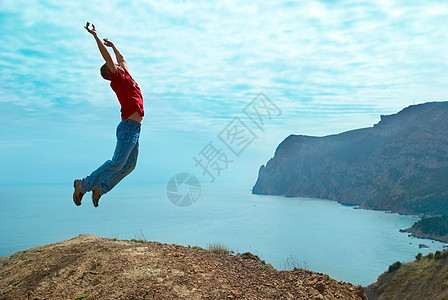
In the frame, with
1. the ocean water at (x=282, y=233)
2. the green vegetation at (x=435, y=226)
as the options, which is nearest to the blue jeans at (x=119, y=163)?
the ocean water at (x=282, y=233)

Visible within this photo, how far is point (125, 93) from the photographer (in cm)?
500

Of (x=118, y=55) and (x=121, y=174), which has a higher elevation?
(x=118, y=55)

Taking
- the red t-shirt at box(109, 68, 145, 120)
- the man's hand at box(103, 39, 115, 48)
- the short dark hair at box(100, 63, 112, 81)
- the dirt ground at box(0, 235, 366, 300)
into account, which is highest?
the man's hand at box(103, 39, 115, 48)

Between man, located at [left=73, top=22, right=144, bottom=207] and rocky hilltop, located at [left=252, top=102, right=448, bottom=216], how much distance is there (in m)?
105

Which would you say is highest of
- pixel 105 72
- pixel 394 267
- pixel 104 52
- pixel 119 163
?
pixel 104 52

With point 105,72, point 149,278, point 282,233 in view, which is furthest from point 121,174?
point 282,233

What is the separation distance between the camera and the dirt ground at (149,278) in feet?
17.4

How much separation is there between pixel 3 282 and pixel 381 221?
112186mm

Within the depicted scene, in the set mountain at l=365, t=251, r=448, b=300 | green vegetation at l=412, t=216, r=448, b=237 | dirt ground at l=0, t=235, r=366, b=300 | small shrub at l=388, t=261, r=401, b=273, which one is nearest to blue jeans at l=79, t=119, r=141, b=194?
dirt ground at l=0, t=235, r=366, b=300

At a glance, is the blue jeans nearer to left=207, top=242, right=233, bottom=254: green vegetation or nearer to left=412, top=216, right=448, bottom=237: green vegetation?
left=207, top=242, right=233, bottom=254: green vegetation

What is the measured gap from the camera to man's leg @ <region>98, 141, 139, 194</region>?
5.20 m

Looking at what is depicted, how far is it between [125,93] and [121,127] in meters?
0.51

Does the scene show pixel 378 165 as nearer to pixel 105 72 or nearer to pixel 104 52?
pixel 105 72

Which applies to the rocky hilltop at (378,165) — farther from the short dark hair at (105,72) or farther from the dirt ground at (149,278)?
the short dark hair at (105,72)
